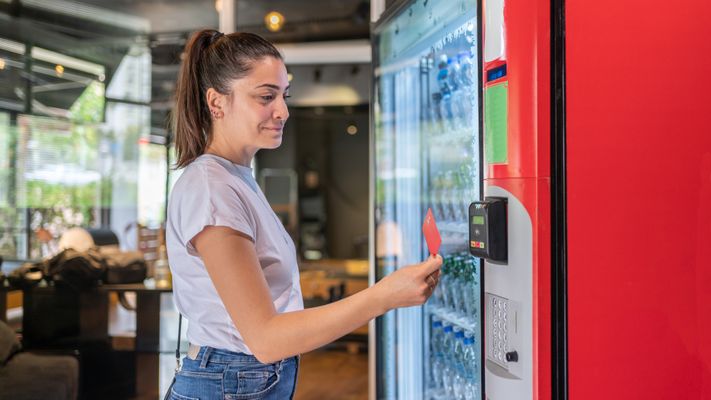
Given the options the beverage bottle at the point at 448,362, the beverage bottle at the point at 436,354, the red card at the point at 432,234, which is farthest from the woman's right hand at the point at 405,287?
the beverage bottle at the point at 436,354

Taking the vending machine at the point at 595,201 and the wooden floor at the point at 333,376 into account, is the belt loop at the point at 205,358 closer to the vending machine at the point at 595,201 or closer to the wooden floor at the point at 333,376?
the vending machine at the point at 595,201

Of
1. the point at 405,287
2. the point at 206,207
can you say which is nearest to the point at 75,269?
the point at 206,207

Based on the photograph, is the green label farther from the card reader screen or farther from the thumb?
the thumb

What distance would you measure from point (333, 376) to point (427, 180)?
3148mm

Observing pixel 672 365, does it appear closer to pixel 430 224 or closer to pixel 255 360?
pixel 430 224

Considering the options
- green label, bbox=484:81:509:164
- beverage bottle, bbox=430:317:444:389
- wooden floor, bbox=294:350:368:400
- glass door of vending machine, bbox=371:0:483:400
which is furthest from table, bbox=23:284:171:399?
green label, bbox=484:81:509:164

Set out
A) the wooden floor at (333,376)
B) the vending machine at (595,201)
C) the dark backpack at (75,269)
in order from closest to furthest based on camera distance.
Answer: the vending machine at (595,201) < the dark backpack at (75,269) < the wooden floor at (333,376)

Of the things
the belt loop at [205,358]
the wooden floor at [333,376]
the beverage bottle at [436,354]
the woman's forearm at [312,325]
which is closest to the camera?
the woman's forearm at [312,325]

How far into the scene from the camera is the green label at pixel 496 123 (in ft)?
5.44

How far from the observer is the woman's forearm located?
1.29 meters

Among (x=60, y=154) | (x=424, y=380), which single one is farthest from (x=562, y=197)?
(x=60, y=154)

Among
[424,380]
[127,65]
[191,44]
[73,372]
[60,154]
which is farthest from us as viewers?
[127,65]

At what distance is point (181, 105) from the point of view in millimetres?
1555

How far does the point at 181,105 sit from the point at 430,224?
1.94 ft
